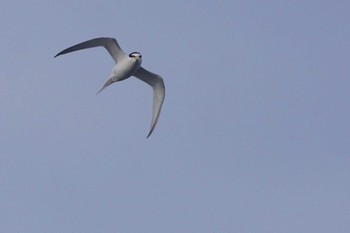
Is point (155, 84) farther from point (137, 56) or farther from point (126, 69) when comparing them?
point (137, 56)

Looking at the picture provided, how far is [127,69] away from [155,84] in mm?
5096

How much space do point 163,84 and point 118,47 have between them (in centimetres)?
426

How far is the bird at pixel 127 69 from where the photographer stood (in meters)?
52.1

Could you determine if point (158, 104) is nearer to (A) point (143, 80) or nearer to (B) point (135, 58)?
(A) point (143, 80)

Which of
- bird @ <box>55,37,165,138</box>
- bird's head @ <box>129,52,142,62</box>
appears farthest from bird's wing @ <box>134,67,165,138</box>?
bird's head @ <box>129,52,142,62</box>

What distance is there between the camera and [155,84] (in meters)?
57.0

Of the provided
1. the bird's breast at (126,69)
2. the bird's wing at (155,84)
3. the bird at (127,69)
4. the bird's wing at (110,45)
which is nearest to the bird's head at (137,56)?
the bird at (127,69)

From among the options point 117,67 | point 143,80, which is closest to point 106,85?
point 117,67

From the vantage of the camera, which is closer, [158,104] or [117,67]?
[117,67]

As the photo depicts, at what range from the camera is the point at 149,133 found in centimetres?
5481

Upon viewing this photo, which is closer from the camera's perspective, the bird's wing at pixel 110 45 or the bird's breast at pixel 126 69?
the bird's breast at pixel 126 69

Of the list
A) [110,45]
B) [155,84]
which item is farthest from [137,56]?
[155,84]

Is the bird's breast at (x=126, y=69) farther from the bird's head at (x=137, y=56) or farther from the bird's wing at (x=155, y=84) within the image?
the bird's wing at (x=155, y=84)

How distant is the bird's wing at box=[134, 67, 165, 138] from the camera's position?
185 feet
